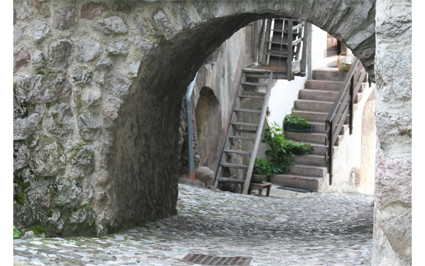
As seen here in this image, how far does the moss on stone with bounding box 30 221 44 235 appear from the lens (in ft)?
11.6

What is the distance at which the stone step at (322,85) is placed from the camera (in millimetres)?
A: 11519

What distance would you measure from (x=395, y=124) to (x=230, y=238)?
2656 mm

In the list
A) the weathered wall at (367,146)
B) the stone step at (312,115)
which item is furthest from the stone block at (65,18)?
the weathered wall at (367,146)

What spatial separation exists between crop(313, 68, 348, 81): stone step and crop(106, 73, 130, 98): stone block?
348 inches


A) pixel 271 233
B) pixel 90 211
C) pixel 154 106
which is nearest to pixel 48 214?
pixel 90 211

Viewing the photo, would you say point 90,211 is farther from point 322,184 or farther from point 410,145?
point 322,184

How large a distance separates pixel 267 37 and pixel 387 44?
7772 millimetres

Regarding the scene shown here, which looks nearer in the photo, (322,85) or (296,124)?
(296,124)

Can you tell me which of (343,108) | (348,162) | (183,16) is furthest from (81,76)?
(348,162)

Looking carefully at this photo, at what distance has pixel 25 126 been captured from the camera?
354 cm

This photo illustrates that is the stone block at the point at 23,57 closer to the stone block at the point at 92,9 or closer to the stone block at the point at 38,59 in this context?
the stone block at the point at 38,59

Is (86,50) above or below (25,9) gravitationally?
below

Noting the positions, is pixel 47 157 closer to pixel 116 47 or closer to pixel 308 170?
pixel 116 47

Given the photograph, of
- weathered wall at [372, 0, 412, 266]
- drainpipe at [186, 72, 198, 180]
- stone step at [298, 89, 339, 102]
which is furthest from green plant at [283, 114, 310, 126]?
weathered wall at [372, 0, 412, 266]
